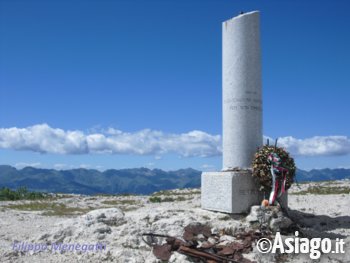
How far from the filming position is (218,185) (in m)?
12.1

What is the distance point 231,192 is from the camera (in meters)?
11.7

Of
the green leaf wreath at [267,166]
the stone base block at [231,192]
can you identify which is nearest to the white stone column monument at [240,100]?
the stone base block at [231,192]

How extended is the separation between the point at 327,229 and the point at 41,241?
26.3 feet

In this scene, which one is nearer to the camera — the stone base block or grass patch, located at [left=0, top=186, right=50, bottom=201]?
the stone base block

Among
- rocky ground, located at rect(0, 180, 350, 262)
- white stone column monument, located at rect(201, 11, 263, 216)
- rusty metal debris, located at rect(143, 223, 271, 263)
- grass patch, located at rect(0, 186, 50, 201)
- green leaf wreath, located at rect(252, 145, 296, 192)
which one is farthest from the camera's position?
grass patch, located at rect(0, 186, 50, 201)

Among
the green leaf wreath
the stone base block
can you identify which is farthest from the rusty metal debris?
the green leaf wreath

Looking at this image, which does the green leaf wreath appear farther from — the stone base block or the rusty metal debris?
the rusty metal debris

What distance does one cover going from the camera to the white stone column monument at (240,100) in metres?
12.6

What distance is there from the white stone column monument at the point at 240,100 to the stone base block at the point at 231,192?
3cm

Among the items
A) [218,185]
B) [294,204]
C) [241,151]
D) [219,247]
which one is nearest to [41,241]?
[219,247]

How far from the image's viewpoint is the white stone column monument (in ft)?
41.4

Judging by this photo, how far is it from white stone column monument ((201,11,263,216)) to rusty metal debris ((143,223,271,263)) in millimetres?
3068

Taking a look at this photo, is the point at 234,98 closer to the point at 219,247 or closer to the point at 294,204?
the point at 219,247

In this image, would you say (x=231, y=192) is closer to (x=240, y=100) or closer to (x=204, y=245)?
(x=240, y=100)
